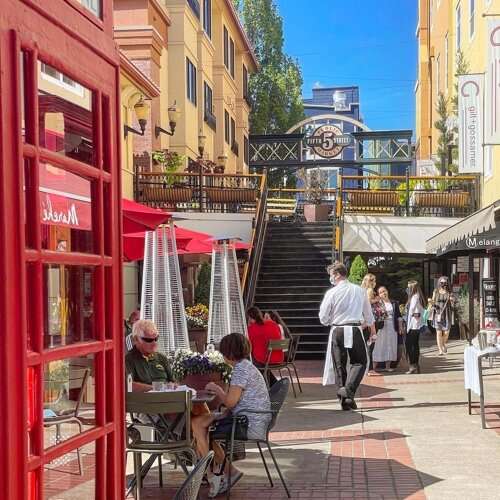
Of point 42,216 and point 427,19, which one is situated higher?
point 427,19

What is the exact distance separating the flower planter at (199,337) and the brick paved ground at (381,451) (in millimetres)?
1719

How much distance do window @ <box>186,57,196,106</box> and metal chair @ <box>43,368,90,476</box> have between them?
82.2 ft

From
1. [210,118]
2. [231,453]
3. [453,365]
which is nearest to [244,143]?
[210,118]

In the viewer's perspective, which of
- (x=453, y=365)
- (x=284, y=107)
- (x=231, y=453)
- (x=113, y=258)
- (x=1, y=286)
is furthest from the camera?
(x=284, y=107)

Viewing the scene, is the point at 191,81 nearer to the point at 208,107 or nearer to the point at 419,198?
the point at 208,107

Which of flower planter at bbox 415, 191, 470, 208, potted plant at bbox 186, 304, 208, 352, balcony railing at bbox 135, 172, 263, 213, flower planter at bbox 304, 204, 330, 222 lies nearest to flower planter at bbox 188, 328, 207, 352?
potted plant at bbox 186, 304, 208, 352

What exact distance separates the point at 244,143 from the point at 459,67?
19.8 m

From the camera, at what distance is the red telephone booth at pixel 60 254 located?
2.65 meters

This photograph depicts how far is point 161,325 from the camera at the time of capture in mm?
9703

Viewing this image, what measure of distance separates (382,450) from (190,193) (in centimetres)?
1432

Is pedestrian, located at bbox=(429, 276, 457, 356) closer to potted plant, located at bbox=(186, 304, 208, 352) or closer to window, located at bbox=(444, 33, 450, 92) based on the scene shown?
potted plant, located at bbox=(186, 304, 208, 352)

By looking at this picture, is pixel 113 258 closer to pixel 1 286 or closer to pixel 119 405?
pixel 119 405

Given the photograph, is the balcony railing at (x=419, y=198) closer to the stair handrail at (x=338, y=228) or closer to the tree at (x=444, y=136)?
Answer: the stair handrail at (x=338, y=228)

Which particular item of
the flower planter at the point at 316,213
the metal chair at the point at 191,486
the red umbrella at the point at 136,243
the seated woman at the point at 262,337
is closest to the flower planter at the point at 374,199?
the flower planter at the point at 316,213
